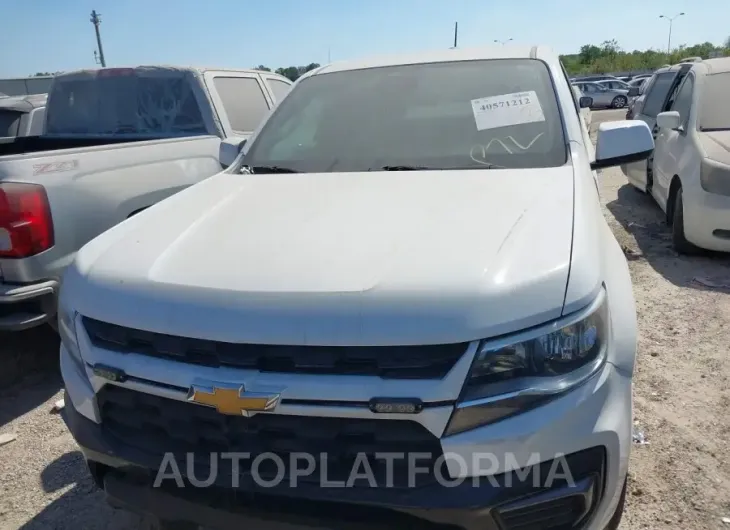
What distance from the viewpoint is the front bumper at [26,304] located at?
312cm

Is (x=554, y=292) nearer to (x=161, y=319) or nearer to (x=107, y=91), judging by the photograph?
(x=161, y=319)

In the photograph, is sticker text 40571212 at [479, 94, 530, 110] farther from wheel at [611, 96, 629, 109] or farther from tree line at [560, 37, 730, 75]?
tree line at [560, 37, 730, 75]

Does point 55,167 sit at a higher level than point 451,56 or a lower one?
lower

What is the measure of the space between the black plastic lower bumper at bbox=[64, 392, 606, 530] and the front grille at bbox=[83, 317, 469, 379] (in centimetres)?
32

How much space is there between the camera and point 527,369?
166cm

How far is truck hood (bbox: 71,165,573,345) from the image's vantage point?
5.38ft

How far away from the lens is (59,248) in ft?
10.8

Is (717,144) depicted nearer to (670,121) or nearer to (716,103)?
(670,121)

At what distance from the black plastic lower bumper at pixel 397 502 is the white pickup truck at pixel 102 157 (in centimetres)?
174

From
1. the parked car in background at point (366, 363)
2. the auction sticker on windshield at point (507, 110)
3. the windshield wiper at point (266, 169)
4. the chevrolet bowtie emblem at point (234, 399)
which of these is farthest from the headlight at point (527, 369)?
the windshield wiper at point (266, 169)

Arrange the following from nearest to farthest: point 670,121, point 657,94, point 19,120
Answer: point 670,121 → point 19,120 → point 657,94

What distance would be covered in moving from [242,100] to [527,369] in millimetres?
4223

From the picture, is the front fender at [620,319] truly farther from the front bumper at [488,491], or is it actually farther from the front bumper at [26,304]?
the front bumper at [26,304]

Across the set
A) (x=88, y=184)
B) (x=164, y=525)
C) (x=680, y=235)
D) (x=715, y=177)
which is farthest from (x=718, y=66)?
(x=164, y=525)
